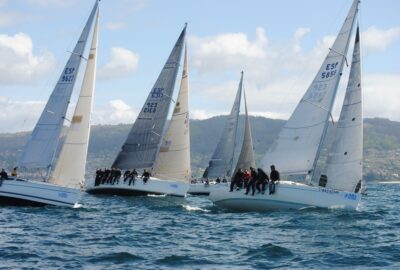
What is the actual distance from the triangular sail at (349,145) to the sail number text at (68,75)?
46.8 feet

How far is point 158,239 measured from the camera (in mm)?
23047

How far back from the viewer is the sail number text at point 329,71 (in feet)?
114

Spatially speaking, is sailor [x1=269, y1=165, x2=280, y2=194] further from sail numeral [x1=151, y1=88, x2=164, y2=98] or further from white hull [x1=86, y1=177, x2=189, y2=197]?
sail numeral [x1=151, y1=88, x2=164, y2=98]

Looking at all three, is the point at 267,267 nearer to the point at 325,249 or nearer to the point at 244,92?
the point at 325,249

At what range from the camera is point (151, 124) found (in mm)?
48844

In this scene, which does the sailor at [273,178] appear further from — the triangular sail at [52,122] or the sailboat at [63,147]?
the triangular sail at [52,122]

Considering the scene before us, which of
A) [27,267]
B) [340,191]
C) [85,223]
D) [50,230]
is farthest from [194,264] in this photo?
[340,191]

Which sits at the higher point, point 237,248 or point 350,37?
point 350,37

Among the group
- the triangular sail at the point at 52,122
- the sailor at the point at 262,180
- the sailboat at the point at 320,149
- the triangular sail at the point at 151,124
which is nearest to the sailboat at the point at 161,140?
the triangular sail at the point at 151,124

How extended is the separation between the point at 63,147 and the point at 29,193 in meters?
3.65

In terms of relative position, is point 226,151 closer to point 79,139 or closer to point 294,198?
point 79,139

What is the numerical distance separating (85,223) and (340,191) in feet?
43.0

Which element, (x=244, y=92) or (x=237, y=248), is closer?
(x=237, y=248)

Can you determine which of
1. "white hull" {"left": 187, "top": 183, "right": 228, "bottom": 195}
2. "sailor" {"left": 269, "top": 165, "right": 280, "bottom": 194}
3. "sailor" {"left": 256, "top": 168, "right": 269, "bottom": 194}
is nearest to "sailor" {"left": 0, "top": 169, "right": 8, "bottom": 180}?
"sailor" {"left": 256, "top": 168, "right": 269, "bottom": 194}
